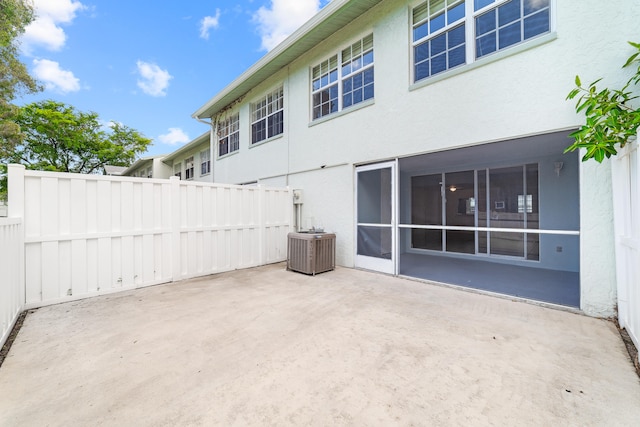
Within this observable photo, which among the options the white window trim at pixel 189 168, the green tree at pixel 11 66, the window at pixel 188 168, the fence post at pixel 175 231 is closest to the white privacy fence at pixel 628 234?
the fence post at pixel 175 231

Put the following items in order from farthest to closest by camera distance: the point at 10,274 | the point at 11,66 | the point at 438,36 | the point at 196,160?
the point at 196,160
the point at 11,66
the point at 438,36
the point at 10,274

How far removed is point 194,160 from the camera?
13836 millimetres

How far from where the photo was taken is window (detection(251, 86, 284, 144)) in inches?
308

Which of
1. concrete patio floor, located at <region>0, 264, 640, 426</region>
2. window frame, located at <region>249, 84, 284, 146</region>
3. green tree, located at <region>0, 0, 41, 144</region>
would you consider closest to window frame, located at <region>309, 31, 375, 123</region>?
window frame, located at <region>249, 84, 284, 146</region>

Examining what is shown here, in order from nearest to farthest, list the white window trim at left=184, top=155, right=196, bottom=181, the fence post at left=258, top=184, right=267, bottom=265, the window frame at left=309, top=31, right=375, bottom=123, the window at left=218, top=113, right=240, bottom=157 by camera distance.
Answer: the window frame at left=309, top=31, right=375, bottom=123 → the fence post at left=258, top=184, right=267, bottom=265 → the window at left=218, top=113, right=240, bottom=157 → the white window trim at left=184, top=155, right=196, bottom=181

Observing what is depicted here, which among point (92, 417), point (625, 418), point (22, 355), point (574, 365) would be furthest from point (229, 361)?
point (574, 365)

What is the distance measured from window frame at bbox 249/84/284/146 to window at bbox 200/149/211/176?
15.5 ft

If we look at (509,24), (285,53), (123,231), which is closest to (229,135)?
(285,53)

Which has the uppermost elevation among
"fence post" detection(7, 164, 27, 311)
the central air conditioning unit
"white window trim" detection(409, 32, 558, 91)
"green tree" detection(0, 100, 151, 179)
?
"green tree" detection(0, 100, 151, 179)

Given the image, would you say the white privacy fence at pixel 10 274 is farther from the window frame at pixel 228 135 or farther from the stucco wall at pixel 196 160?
the stucco wall at pixel 196 160

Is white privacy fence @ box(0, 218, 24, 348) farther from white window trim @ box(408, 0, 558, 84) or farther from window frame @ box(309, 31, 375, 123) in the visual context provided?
white window trim @ box(408, 0, 558, 84)

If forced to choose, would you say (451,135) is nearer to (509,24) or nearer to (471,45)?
(471,45)

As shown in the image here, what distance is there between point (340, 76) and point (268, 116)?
3041 mm

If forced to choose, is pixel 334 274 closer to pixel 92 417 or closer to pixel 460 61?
pixel 92 417
